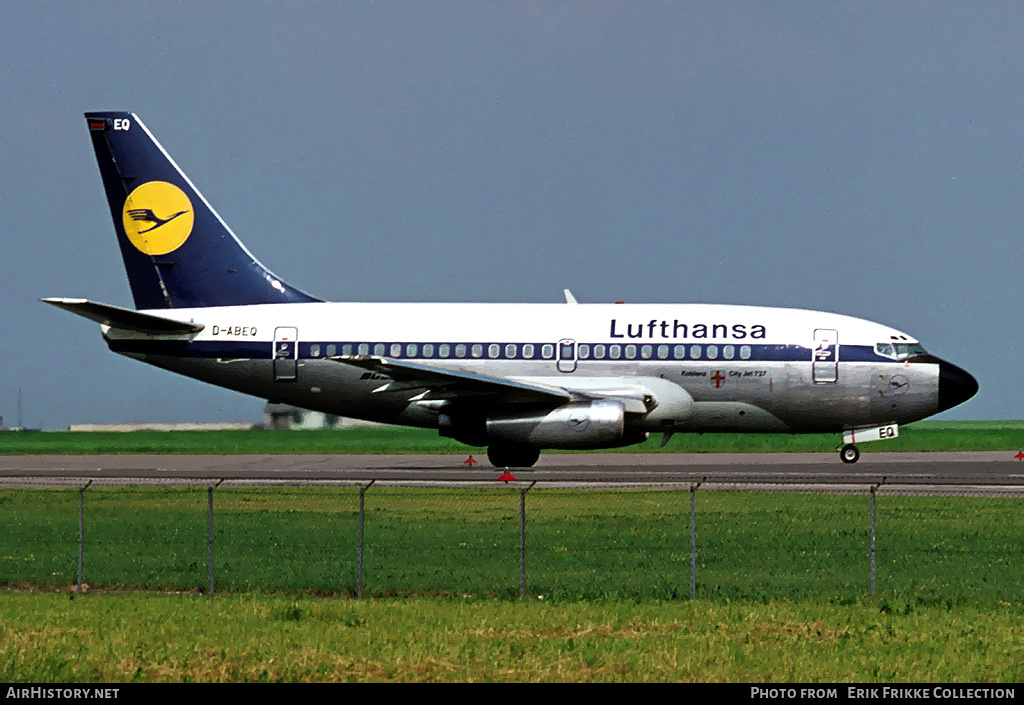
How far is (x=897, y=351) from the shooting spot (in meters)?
36.5

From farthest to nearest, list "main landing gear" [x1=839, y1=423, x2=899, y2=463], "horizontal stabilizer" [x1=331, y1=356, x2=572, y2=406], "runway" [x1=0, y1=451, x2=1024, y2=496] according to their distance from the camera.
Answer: "main landing gear" [x1=839, y1=423, x2=899, y2=463], "horizontal stabilizer" [x1=331, y1=356, x2=572, y2=406], "runway" [x1=0, y1=451, x2=1024, y2=496]

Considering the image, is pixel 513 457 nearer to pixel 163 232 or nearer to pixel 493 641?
pixel 163 232

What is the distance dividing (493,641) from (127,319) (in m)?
25.1

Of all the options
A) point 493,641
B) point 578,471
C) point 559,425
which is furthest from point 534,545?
point 578,471

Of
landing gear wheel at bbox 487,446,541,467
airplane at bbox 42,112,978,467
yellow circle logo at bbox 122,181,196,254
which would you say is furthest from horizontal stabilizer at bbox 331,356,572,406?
yellow circle logo at bbox 122,181,196,254

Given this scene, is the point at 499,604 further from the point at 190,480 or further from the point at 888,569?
the point at 190,480

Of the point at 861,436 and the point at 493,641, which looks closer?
the point at 493,641

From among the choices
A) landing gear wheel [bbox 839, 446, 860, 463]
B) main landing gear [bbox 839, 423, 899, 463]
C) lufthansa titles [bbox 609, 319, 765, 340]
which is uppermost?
lufthansa titles [bbox 609, 319, 765, 340]

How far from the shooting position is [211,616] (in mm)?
15172

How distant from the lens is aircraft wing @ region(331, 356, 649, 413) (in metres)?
33.8

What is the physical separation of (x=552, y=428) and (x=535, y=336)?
320cm

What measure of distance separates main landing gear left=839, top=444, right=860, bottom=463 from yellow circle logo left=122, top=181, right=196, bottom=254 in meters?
20.6

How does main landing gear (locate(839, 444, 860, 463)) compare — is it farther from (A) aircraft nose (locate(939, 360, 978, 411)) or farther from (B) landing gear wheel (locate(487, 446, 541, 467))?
(B) landing gear wheel (locate(487, 446, 541, 467))
